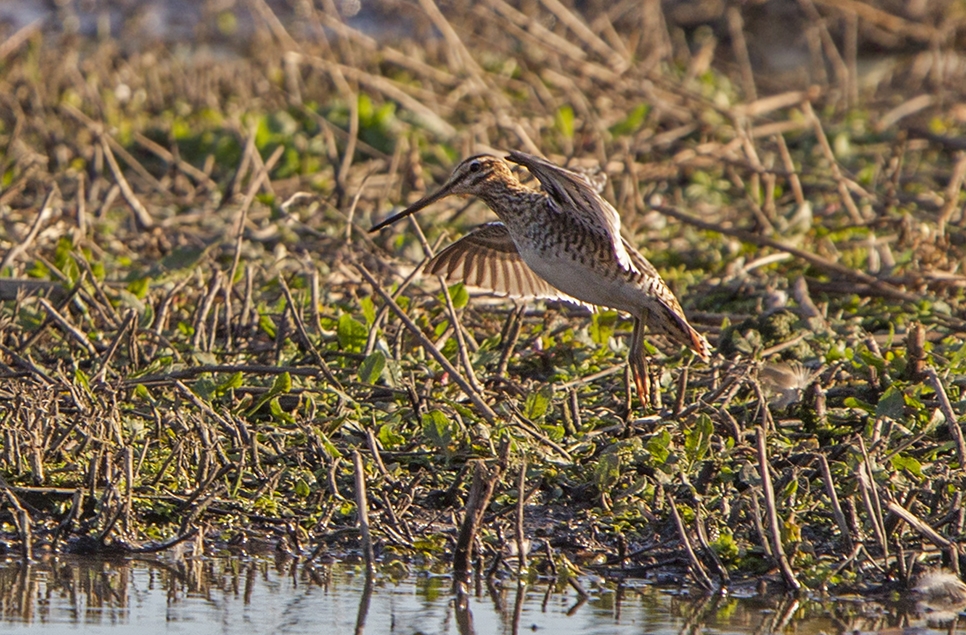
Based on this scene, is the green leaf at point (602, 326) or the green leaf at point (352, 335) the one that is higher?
the green leaf at point (602, 326)

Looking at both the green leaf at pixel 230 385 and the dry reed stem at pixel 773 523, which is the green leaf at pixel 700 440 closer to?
the dry reed stem at pixel 773 523

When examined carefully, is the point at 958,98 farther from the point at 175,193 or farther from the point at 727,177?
the point at 175,193

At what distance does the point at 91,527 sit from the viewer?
427cm

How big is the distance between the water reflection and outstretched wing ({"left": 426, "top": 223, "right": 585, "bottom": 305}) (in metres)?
1.82

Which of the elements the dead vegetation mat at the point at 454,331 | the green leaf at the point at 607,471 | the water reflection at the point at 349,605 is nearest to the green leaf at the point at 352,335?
the dead vegetation mat at the point at 454,331

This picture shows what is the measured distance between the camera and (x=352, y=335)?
5.66m

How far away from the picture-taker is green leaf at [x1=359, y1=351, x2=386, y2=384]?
17.1 feet

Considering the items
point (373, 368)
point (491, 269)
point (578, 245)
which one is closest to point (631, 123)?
A: point (491, 269)

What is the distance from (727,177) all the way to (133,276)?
3.97m

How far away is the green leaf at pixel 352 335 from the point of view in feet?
18.5

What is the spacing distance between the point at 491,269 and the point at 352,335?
598mm

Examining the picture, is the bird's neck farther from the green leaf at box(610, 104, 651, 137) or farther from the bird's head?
the green leaf at box(610, 104, 651, 137)

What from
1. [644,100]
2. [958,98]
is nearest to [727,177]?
[644,100]

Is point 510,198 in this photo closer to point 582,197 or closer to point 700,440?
point 582,197
